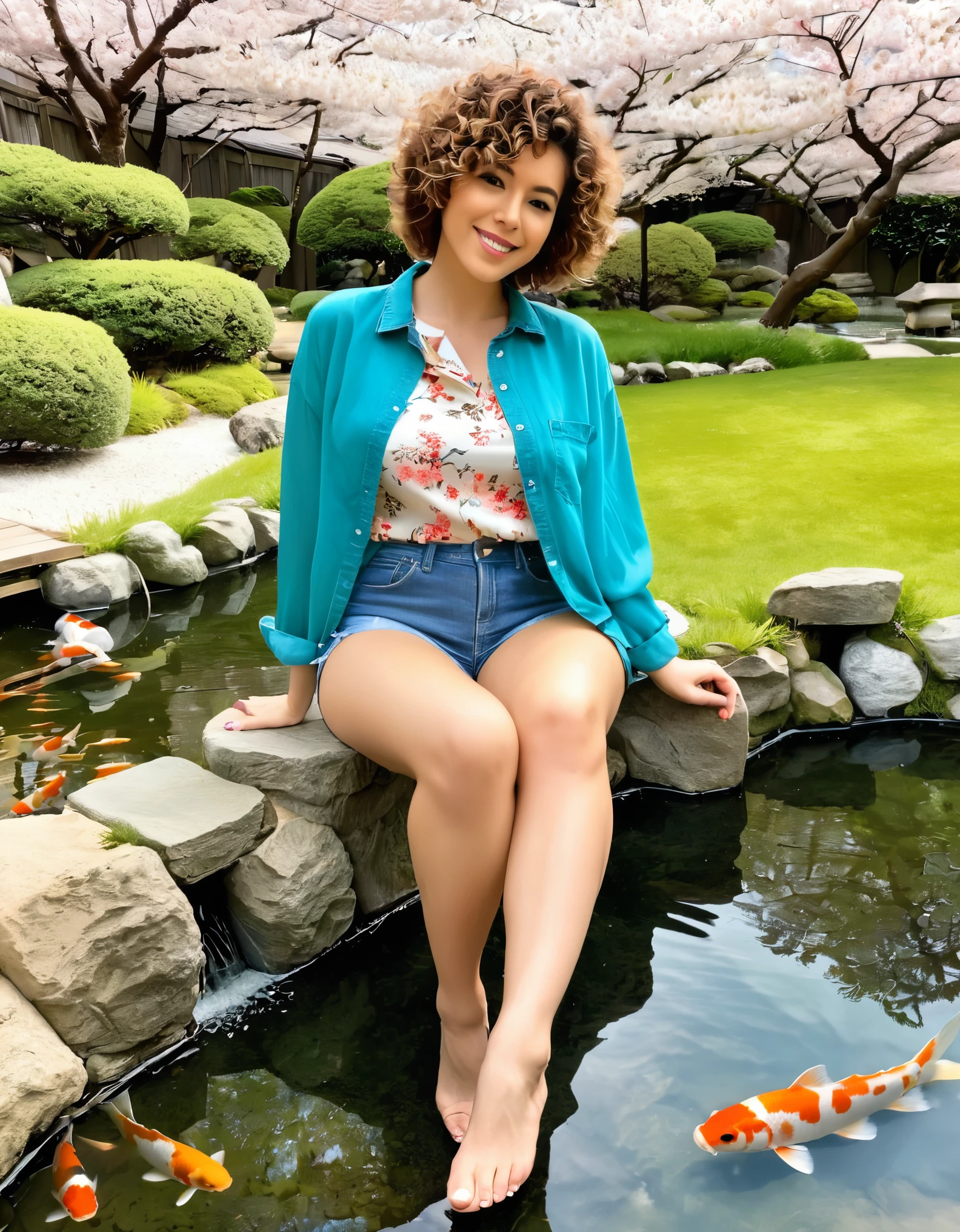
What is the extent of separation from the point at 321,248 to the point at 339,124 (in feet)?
5.72

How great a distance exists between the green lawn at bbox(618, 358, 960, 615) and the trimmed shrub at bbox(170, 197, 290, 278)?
15.2 feet

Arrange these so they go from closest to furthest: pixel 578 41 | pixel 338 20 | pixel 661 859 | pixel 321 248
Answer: pixel 661 859 < pixel 578 41 < pixel 338 20 < pixel 321 248

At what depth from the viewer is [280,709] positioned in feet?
6.72

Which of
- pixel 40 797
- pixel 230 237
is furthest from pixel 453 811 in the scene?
pixel 230 237

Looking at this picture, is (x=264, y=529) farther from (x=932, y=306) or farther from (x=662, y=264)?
(x=932, y=306)

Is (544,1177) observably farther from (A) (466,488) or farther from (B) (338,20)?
(B) (338,20)

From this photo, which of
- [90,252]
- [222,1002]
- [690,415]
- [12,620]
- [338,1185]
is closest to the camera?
[338,1185]

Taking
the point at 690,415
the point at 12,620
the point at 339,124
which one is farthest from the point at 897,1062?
the point at 339,124

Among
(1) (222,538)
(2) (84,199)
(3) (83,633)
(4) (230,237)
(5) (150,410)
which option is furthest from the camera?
(4) (230,237)

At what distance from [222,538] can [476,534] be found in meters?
2.90

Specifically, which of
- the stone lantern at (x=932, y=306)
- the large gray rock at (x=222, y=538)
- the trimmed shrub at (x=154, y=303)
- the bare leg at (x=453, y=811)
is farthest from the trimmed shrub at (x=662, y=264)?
the bare leg at (x=453, y=811)

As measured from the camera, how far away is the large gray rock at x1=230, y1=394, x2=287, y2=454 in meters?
6.50

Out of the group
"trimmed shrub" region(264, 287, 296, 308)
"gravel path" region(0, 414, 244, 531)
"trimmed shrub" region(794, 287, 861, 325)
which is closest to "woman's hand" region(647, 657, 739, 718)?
"gravel path" region(0, 414, 244, 531)

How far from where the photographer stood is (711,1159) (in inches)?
59.2
